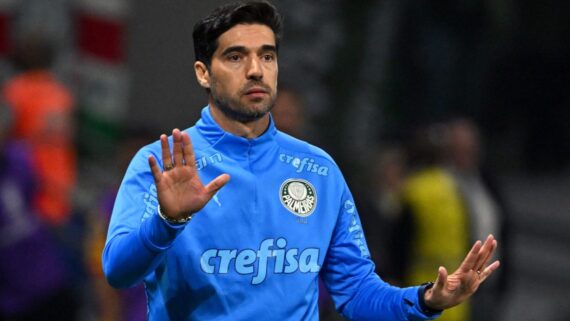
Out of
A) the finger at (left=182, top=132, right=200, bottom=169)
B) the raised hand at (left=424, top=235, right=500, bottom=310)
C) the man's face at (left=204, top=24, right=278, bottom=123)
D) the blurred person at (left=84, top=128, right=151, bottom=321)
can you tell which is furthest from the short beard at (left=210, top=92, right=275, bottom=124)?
the blurred person at (left=84, top=128, right=151, bottom=321)

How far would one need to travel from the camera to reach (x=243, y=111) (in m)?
5.05

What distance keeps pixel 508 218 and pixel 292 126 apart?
202 cm

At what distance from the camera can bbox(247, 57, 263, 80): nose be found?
16.3 feet

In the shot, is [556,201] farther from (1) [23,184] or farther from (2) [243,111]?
(2) [243,111]

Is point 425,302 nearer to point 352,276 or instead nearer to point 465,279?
point 465,279

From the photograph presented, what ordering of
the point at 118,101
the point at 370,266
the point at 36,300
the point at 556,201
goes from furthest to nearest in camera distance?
1. the point at 556,201
2. the point at 118,101
3. the point at 36,300
4. the point at 370,266

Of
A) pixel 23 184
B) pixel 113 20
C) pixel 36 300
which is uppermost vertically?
pixel 113 20

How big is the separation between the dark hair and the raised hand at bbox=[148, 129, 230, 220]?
0.54 meters

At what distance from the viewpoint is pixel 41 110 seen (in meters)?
Answer: 10.0

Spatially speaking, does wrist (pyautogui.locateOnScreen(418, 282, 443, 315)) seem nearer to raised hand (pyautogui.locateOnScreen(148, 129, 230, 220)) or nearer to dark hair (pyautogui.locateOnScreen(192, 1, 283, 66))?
raised hand (pyautogui.locateOnScreen(148, 129, 230, 220))

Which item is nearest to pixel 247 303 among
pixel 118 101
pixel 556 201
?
pixel 118 101

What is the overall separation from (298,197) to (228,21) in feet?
2.06

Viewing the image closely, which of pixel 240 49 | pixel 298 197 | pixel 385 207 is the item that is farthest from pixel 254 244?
pixel 385 207

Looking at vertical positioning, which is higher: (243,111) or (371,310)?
(243,111)
